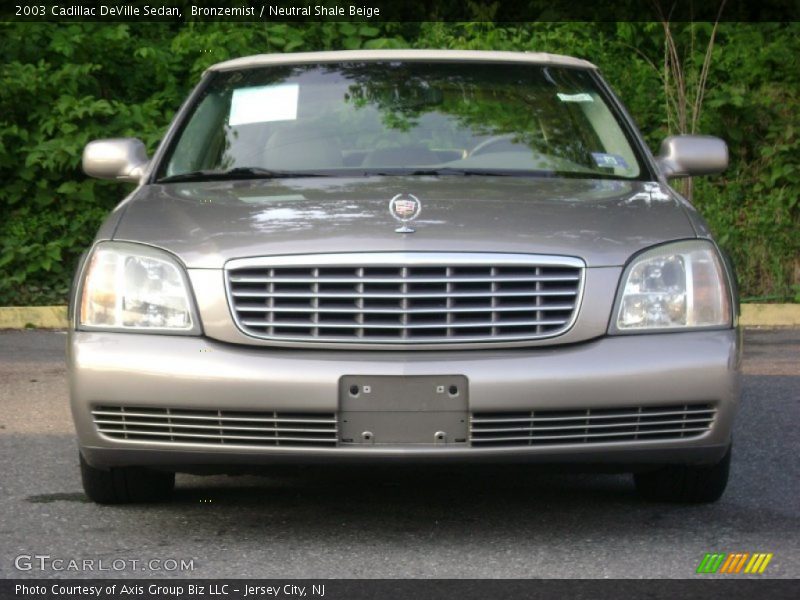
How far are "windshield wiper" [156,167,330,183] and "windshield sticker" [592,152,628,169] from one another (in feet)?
3.36

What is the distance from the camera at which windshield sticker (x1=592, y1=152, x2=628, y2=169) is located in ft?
19.6

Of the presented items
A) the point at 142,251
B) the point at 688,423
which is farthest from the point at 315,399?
the point at 688,423

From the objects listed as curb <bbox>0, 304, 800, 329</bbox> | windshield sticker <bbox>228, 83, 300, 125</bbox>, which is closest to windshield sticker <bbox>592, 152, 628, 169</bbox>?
windshield sticker <bbox>228, 83, 300, 125</bbox>

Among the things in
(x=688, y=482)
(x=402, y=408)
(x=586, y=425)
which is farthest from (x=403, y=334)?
(x=688, y=482)

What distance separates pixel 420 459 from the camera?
473 cm

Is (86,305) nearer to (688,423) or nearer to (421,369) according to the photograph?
(421,369)

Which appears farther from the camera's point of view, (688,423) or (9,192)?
(9,192)

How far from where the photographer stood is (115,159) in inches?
247

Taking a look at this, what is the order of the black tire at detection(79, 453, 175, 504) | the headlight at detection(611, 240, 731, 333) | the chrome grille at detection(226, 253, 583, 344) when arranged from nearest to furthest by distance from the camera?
the chrome grille at detection(226, 253, 583, 344) → the headlight at detection(611, 240, 731, 333) → the black tire at detection(79, 453, 175, 504)

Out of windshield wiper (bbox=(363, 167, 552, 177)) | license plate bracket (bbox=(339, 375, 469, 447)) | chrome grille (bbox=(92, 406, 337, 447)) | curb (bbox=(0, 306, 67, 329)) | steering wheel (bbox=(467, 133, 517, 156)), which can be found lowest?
curb (bbox=(0, 306, 67, 329))

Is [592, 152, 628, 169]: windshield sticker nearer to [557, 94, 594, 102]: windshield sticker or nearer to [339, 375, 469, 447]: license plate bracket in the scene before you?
[557, 94, 594, 102]: windshield sticker

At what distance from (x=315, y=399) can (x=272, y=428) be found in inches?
7.2

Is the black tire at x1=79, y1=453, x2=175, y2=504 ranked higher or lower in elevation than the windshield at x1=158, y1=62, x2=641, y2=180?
lower

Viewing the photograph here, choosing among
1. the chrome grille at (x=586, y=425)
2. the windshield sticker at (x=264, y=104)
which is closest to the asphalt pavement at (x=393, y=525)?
the chrome grille at (x=586, y=425)
